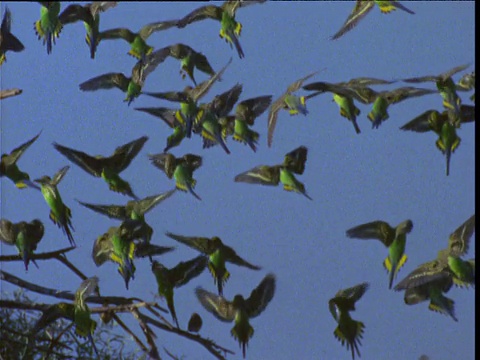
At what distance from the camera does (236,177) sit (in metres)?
1.81

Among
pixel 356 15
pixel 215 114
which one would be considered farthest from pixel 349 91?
pixel 215 114

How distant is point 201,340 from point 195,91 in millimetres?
560

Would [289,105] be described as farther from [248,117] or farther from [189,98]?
[189,98]

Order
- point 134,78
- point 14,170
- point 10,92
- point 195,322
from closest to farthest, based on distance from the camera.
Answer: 1. point 10,92
2. point 14,170
3. point 195,322
4. point 134,78

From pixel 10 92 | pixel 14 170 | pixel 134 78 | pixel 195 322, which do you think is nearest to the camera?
pixel 10 92

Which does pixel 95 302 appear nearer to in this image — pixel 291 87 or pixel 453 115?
pixel 291 87

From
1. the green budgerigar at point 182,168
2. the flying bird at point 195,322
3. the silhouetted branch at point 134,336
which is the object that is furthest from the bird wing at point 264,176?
the silhouetted branch at point 134,336

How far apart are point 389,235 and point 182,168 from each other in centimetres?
50

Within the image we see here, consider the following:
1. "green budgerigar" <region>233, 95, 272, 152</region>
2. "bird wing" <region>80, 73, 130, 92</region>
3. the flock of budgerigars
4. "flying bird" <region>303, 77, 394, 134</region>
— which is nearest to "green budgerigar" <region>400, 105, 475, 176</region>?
the flock of budgerigars

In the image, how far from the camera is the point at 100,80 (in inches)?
76.5

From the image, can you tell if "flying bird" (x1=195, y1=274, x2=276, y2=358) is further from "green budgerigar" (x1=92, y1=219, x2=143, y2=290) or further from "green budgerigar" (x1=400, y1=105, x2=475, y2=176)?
"green budgerigar" (x1=400, y1=105, x2=475, y2=176)

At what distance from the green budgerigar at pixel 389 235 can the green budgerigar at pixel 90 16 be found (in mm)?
747

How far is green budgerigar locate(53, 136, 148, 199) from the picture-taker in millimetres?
1728

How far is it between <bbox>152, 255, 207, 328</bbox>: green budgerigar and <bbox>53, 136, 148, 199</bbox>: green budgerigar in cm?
19
